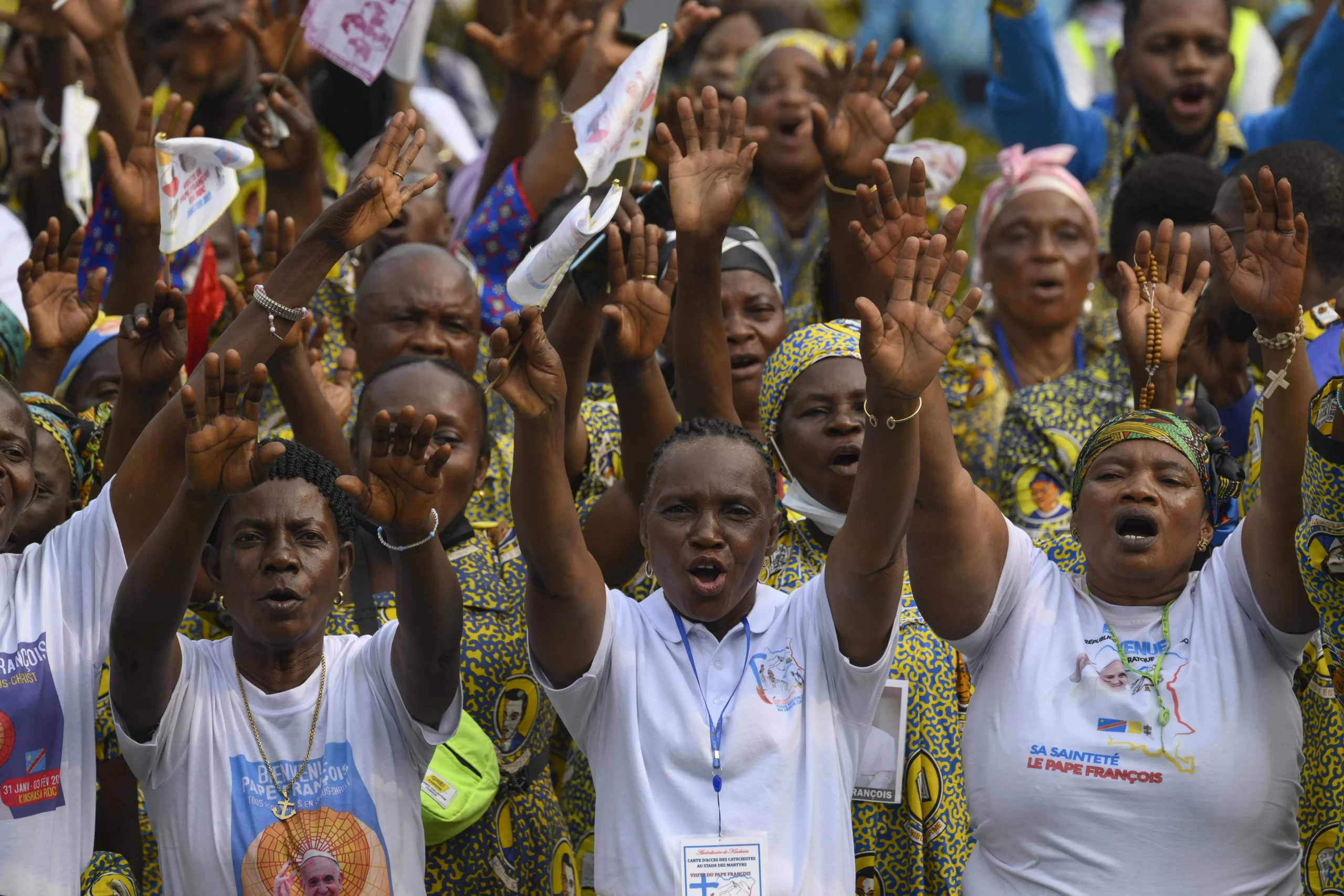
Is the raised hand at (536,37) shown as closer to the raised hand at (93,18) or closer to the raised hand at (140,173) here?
the raised hand at (93,18)

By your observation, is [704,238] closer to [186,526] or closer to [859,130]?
[859,130]

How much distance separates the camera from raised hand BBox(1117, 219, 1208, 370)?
4480mm

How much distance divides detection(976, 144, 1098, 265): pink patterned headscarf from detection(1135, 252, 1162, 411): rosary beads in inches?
69.8

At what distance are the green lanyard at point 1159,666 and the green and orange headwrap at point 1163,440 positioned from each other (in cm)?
33

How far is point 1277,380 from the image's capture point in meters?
3.87

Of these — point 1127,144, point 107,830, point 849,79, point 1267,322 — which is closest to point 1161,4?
point 1127,144

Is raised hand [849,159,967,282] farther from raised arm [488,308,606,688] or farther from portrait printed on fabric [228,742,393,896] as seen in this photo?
portrait printed on fabric [228,742,393,896]

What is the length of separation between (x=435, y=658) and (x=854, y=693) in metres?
0.96

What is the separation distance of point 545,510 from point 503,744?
1.10m

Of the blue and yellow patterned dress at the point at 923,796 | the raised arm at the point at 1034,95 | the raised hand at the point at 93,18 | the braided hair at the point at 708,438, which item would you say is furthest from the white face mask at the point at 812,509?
the raised hand at the point at 93,18

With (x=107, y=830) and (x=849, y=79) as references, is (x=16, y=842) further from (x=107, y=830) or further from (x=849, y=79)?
(x=849, y=79)

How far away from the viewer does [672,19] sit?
6020 mm

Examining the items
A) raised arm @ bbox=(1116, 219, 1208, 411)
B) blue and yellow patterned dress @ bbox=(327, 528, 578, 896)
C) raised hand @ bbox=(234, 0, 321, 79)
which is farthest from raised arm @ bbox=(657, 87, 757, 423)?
raised hand @ bbox=(234, 0, 321, 79)

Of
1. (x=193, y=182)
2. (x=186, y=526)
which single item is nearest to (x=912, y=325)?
(x=186, y=526)
